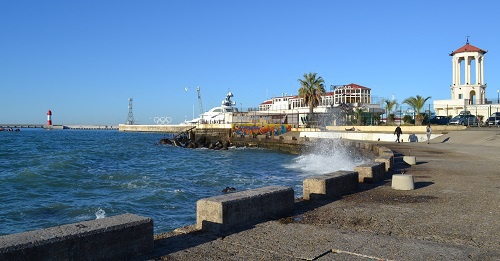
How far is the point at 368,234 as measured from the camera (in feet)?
18.4

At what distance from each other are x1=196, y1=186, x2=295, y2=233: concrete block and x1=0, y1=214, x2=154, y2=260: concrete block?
1060mm

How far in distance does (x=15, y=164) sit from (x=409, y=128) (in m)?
33.8

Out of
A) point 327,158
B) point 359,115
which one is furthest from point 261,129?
point 327,158

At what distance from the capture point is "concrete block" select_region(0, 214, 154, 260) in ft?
12.4

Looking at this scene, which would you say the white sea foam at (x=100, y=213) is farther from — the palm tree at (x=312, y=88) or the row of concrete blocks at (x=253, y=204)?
the palm tree at (x=312, y=88)

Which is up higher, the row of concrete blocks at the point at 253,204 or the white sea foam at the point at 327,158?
the row of concrete blocks at the point at 253,204

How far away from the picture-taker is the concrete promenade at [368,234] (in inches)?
188

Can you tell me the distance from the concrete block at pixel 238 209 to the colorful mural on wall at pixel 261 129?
55.2 meters

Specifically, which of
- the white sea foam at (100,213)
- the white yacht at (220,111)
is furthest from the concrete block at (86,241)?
the white yacht at (220,111)

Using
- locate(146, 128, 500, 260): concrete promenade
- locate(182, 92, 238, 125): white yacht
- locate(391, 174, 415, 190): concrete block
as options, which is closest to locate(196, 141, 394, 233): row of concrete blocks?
locate(146, 128, 500, 260): concrete promenade

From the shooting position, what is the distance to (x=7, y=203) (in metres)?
13.9

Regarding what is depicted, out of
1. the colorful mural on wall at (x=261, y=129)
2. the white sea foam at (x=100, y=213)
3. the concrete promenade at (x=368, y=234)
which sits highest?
the colorful mural on wall at (x=261, y=129)

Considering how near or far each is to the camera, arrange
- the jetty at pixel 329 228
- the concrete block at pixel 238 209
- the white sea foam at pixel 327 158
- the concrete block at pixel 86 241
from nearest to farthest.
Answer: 1. the concrete block at pixel 86 241
2. the jetty at pixel 329 228
3. the concrete block at pixel 238 209
4. the white sea foam at pixel 327 158

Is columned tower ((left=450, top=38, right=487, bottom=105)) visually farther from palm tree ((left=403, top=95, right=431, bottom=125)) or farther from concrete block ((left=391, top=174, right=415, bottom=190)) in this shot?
concrete block ((left=391, top=174, right=415, bottom=190))
